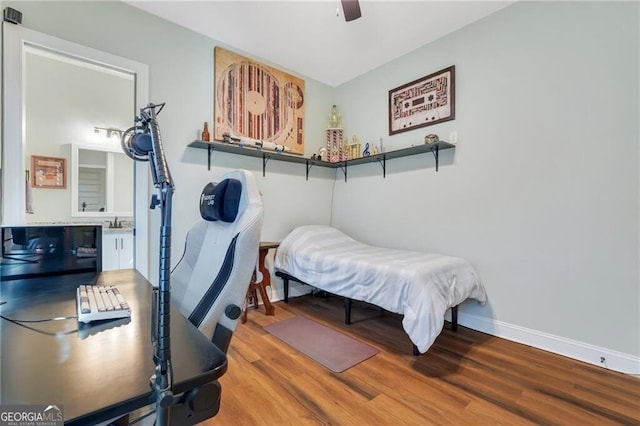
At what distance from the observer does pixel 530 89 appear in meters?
2.24

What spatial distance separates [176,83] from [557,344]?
3780 millimetres

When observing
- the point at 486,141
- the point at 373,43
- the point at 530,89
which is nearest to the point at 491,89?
the point at 530,89

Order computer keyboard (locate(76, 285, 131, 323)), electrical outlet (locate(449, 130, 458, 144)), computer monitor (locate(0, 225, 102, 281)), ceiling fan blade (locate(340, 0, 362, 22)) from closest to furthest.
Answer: computer keyboard (locate(76, 285, 131, 323))
computer monitor (locate(0, 225, 102, 281))
ceiling fan blade (locate(340, 0, 362, 22))
electrical outlet (locate(449, 130, 458, 144))

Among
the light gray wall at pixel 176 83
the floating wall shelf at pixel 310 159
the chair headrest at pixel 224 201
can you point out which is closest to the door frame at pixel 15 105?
the light gray wall at pixel 176 83

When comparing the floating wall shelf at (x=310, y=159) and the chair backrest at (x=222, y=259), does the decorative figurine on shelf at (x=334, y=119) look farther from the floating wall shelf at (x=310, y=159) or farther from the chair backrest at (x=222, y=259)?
the chair backrest at (x=222, y=259)

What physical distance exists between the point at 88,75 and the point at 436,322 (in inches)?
182

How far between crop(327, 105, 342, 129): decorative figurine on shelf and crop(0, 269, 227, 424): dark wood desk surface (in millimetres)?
3231

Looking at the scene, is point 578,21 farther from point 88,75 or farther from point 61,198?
point 61,198

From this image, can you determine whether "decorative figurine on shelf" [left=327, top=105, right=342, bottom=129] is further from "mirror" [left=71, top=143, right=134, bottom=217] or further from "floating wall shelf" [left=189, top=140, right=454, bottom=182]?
"mirror" [left=71, top=143, right=134, bottom=217]

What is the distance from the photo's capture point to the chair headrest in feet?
3.47

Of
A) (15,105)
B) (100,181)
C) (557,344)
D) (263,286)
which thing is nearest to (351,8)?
(15,105)

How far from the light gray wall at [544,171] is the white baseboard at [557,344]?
1.9 inches

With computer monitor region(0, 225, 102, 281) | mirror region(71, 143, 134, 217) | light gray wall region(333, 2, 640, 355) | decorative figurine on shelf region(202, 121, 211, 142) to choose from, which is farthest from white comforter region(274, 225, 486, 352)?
mirror region(71, 143, 134, 217)

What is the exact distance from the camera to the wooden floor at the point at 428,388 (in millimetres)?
1433
